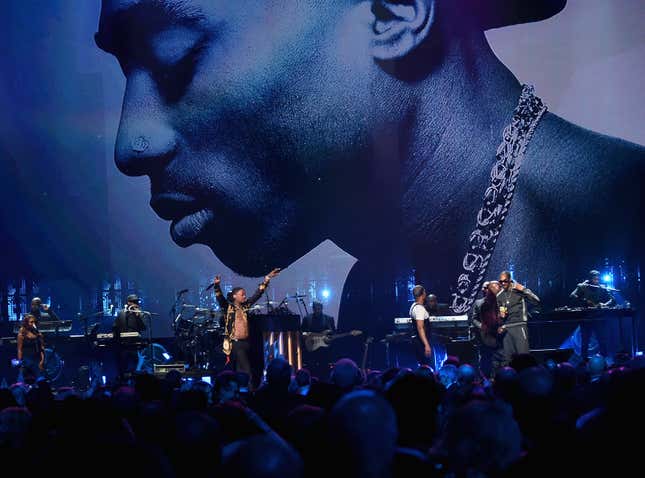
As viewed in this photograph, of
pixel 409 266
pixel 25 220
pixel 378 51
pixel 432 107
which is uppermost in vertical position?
pixel 378 51

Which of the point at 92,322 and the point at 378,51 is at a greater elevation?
the point at 378,51

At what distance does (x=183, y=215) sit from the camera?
680 inches

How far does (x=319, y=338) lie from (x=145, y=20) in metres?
7.06

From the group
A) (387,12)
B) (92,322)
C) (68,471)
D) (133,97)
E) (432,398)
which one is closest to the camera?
(68,471)

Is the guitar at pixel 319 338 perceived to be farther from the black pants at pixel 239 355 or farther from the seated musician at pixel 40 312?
the seated musician at pixel 40 312

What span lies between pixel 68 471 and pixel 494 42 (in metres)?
15.6

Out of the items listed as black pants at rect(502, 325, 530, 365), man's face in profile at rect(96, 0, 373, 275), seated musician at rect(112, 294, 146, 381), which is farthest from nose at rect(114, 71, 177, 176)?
black pants at rect(502, 325, 530, 365)

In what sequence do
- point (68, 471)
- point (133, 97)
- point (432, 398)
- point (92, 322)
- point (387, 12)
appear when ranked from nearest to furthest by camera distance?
point (68, 471) → point (432, 398) → point (387, 12) → point (133, 97) → point (92, 322)

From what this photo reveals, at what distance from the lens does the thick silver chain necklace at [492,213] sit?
16.2 m

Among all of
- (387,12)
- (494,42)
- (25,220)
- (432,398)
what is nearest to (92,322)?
(25,220)

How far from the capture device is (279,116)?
16344mm

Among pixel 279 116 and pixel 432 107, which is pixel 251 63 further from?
pixel 432 107

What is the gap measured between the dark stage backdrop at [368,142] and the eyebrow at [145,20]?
0.04 meters

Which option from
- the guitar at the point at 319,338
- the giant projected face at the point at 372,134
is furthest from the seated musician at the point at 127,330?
the guitar at the point at 319,338
